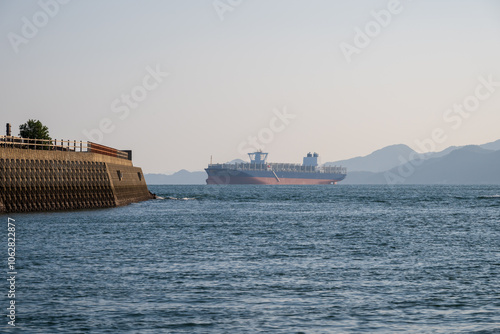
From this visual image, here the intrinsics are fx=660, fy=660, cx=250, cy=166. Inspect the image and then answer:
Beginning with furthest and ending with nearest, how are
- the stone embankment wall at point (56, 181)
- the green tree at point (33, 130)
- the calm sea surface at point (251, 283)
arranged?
the green tree at point (33, 130) → the stone embankment wall at point (56, 181) → the calm sea surface at point (251, 283)

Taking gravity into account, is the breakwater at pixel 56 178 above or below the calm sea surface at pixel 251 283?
above

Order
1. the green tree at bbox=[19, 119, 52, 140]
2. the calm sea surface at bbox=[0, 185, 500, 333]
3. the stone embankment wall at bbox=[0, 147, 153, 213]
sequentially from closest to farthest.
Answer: the calm sea surface at bbox=[0, 185, 500, 333]
the stone embankment wall at bbox=[0, 147, 153, 213]
the green tree at bbox=[19, 119, 52, 140]

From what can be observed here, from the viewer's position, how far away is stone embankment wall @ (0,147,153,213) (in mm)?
43812

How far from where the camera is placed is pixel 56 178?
161ft

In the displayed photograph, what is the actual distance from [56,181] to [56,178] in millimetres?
300

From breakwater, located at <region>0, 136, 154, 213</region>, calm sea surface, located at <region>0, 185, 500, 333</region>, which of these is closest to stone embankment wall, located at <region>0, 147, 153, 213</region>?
breakwater, located at <region>0, 136, 154, 213</region>

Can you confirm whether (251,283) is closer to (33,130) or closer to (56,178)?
(56,178)

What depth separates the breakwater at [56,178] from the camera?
43.9 meters

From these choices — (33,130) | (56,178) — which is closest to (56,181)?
(56,178)

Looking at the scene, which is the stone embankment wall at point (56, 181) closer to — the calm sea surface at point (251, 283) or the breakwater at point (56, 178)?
the breakwater at point (56, 178)

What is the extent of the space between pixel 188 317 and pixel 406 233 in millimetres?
26089

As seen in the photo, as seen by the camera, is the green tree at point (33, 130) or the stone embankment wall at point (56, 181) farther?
the green tree at point (33, 130)

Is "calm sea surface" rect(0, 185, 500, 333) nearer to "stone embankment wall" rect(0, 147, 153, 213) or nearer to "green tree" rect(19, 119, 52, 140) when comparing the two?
"stone embankment wall" rect(0, 147, 153, 213)

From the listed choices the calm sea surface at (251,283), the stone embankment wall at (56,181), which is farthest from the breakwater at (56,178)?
the calm sea surface at (251,283)
